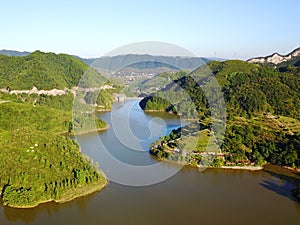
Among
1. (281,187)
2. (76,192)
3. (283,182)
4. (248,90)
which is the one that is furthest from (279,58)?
(76,192)

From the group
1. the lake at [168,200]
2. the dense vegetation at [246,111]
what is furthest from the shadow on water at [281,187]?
the dense vegetation at [246,111]

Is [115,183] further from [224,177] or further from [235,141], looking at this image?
[235,141]

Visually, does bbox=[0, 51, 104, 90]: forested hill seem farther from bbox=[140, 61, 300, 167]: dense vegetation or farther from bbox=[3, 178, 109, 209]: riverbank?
bbox=[3, 178, 109, 209]: riverbank

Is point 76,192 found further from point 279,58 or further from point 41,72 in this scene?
point 279,58

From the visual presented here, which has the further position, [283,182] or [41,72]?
[41,72]

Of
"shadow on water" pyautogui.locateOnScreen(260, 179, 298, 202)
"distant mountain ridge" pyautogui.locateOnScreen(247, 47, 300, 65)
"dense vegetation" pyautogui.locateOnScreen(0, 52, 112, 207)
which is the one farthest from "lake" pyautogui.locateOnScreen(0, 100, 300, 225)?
"distant mountain ridge" pyautogui.locateOnScreen(247, 47, 300, 65)
